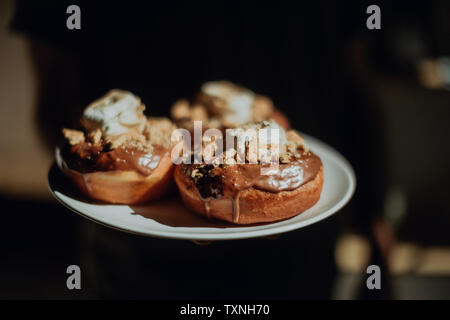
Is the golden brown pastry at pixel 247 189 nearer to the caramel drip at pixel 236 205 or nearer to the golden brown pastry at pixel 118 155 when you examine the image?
the caramel drip at pixel 236 205

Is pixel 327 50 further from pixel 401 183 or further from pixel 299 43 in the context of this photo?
pixel 401 183

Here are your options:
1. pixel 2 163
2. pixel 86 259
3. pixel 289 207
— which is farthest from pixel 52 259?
pixel 289 207

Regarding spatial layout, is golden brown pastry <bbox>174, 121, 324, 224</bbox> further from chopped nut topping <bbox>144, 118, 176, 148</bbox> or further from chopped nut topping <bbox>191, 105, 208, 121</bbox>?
chopped nut topping <bbox>191, 105, 208, 121</bbox>

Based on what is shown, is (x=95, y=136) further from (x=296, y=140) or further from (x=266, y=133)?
(x=296, y=140)

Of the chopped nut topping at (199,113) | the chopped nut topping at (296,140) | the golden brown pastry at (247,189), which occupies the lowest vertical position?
the golden brown pastry at (247,189)

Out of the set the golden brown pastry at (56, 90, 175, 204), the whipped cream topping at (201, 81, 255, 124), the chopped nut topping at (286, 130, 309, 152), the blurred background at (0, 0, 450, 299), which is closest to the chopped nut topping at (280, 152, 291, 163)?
the chopped nut topping at (286, 130, 309, 152)

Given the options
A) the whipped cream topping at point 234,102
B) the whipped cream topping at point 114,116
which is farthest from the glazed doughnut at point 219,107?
the whipped cream topping at point 114,116

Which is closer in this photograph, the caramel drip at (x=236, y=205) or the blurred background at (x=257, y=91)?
the caramel drip at (x=236, y=205)
